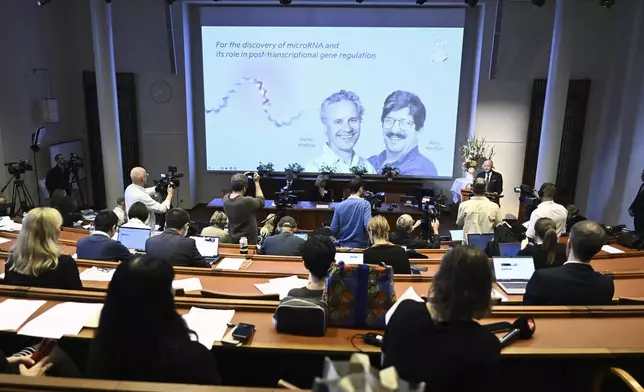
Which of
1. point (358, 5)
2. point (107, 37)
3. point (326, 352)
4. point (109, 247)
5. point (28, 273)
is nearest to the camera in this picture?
point (326, 352)

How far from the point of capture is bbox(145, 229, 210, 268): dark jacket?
3.45 m

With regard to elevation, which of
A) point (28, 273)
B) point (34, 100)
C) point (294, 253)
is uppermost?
point (34, 100)

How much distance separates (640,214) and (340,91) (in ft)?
17.2

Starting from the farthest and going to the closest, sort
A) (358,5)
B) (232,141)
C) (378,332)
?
(232,141) < (358,5) < (378,332)

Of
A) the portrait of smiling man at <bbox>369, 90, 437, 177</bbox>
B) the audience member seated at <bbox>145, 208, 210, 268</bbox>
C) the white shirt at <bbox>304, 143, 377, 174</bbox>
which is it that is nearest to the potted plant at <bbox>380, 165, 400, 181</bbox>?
the portrait of smiling man at <bbox>369, 90, 437, 177</bbox>

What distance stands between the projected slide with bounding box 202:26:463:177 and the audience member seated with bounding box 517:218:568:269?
18.5 feet

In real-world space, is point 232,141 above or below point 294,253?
above

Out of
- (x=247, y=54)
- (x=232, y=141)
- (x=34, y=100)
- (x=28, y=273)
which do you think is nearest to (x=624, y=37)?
(x=247, y=54)

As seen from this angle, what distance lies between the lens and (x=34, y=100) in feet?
26.9

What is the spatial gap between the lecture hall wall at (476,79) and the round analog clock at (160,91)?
0.11m

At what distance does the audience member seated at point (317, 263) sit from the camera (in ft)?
7.61

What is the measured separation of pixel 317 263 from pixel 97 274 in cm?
174

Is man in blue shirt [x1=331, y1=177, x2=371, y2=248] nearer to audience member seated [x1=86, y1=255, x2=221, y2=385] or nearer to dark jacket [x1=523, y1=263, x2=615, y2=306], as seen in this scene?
dark jacket [x1=523, y1=263, x2=615, y2=306]

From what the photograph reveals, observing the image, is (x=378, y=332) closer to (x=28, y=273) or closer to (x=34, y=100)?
(x=28, y=273)
